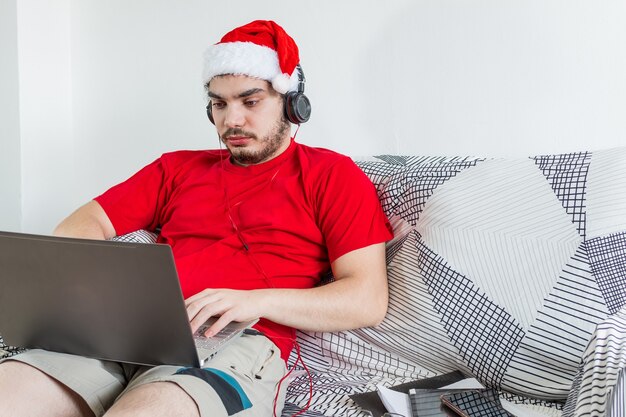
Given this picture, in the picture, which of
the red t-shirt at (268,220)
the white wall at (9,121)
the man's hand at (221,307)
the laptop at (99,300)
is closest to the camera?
the laptop at (99,300)

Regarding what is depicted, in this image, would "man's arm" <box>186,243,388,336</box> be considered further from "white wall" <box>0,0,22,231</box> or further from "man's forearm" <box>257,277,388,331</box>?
"white wall" <box>0,0,22,231</box>

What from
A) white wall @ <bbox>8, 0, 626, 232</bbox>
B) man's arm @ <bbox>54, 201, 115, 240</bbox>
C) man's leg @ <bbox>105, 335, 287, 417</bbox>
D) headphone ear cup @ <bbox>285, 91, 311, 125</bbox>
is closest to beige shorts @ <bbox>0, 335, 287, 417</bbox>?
man's leg @ <bbox>105, 335, 287, 417</bbox>

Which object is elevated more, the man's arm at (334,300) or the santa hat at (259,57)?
the santa hat at (259,57)

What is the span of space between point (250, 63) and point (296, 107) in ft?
0.52

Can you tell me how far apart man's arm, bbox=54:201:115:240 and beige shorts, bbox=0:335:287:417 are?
474mm

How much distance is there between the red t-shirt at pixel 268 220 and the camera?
1598mm

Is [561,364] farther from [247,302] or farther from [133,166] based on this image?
[133,166]

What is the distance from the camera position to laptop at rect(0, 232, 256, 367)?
3.68 ft

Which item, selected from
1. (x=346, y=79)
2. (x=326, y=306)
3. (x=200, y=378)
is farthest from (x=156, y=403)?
(x=346, y=79)

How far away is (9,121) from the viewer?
2.52 m

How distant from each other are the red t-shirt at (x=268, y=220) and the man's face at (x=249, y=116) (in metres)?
0.06

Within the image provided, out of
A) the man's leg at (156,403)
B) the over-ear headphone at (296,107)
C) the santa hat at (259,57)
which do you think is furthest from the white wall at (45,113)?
the man's leg at (156,403)

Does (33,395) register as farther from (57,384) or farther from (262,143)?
(262,143)

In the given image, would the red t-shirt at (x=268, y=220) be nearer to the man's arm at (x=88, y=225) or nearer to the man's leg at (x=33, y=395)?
the man's arm at (x=88, y=225)
